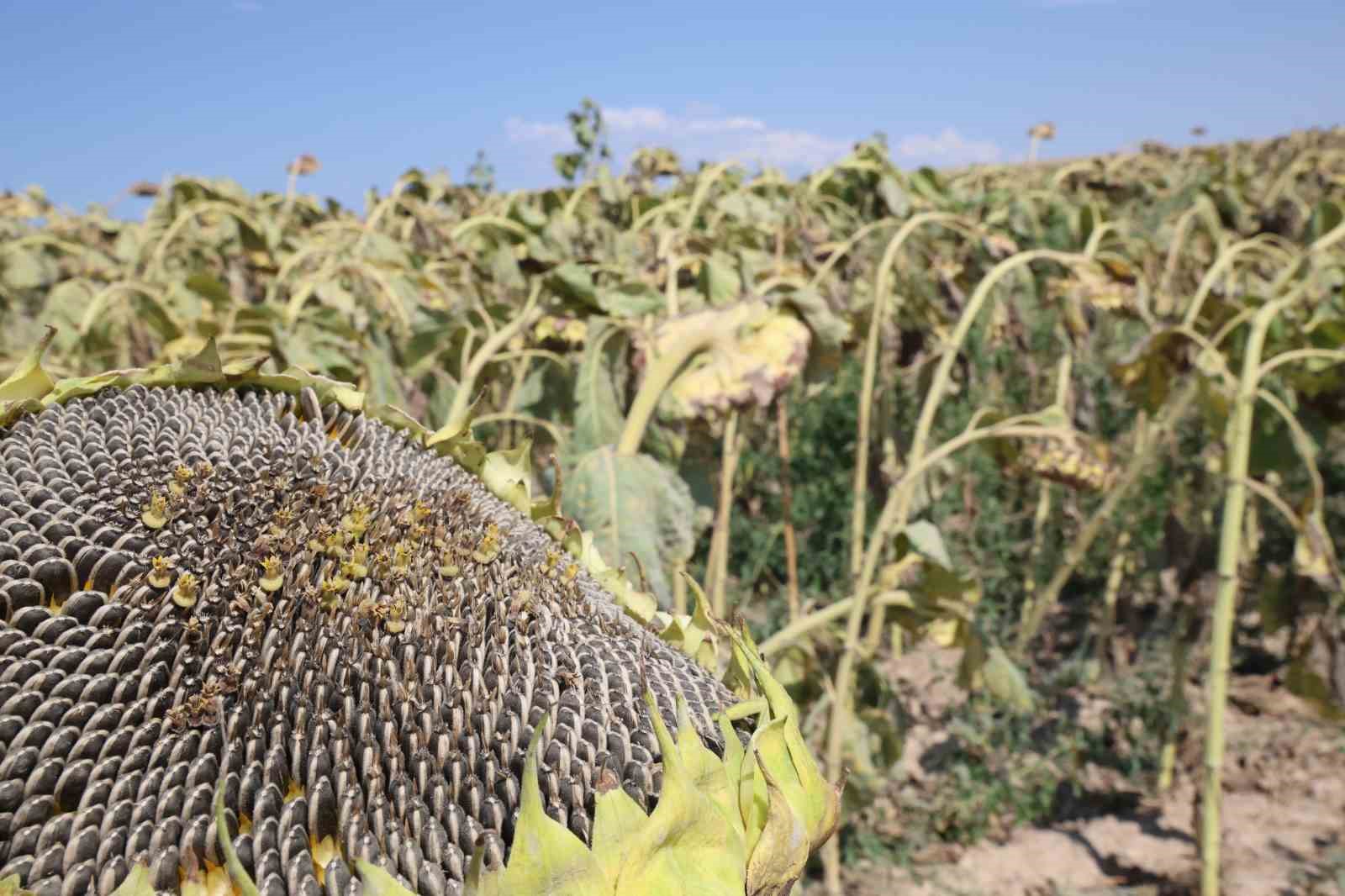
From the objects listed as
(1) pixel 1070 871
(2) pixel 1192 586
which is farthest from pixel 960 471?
(1) pixel 1070 871

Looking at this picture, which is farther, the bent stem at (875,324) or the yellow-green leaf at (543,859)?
the bent stem at (875,324)

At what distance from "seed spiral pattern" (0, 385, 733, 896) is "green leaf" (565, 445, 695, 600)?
0.94 m

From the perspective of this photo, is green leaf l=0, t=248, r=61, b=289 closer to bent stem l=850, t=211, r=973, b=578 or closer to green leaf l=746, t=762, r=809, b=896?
bent stem l=850, t=211, r=973, b=578

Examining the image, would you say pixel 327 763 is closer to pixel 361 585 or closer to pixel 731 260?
pixel 361 585

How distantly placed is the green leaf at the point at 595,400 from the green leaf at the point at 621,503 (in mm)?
268

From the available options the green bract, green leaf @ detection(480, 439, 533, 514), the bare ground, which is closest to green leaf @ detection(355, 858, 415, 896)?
the green bract

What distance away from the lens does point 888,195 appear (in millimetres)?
3932

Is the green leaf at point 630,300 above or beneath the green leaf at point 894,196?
beneath

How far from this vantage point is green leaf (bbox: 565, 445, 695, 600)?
1.91 meters

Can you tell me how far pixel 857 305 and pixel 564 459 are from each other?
80.2 inches

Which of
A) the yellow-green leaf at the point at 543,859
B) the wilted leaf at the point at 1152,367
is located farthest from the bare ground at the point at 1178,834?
the yellow-green leaf at the point at 543,859

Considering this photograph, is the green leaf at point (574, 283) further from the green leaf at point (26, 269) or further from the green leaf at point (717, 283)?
the green leaf at point (26, 269)

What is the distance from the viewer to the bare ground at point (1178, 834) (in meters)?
3.47

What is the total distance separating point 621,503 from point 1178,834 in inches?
121
